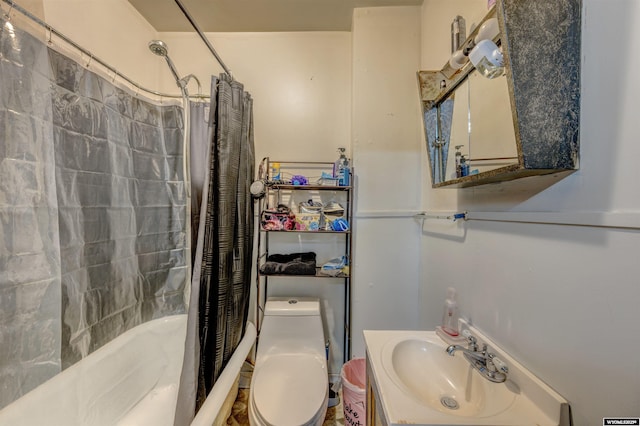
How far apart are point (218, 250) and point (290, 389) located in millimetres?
815

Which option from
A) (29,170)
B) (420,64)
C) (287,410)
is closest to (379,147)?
(420,64)

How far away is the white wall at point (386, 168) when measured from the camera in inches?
64.7

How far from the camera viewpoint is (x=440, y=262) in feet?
4.41

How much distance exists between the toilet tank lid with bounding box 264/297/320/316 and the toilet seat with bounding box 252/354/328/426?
249 mm

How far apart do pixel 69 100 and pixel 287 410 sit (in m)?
1.69

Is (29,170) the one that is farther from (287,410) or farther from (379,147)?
(379,147)

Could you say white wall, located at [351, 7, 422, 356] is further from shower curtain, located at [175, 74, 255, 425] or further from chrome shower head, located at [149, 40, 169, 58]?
chrome shower head, located at [149, 40, 169, 58]

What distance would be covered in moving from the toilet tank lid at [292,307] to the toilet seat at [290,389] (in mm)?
249

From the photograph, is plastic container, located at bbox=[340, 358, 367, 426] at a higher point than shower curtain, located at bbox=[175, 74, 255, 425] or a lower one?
lower

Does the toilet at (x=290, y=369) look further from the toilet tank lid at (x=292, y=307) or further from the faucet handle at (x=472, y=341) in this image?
the faucet handle at (x=472, y=341)

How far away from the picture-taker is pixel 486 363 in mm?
804

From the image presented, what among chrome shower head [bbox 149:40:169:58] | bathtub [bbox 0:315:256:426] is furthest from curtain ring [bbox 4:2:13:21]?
bathtub [bbox 0:315:256:426]

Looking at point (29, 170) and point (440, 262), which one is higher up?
point (29, 170)

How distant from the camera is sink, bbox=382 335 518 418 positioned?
715 mm
